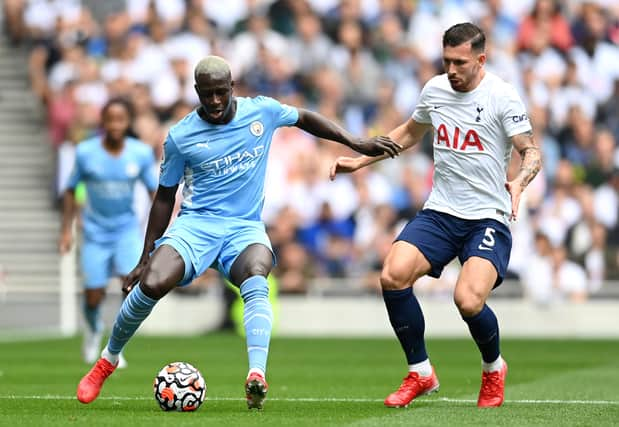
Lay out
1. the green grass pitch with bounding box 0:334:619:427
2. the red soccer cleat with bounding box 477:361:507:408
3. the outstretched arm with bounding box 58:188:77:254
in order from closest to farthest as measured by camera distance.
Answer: the green grass pitch with bounding box 0:334:619:427, the red soccer cleat with bounding box 477:361:507:408, the outstretched arm with bounding box 58:188:77:254

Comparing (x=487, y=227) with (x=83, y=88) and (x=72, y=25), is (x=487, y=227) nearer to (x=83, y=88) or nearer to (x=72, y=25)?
(x=83, y=88)

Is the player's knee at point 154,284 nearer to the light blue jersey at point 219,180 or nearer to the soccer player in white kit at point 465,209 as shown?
the light blue jersey at point 219,180

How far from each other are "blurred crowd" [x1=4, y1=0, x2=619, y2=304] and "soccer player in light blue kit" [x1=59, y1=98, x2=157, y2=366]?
20.7 feet

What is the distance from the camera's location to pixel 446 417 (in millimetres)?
9672

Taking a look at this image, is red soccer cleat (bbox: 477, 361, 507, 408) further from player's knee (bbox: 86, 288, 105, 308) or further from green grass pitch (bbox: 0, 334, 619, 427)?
player's knee (bbox: 86, 288, 105, 308)

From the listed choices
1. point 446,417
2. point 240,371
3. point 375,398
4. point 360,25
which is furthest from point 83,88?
point 446,417

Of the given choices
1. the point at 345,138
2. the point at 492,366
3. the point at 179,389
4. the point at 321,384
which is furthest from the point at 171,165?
the point at 321,384

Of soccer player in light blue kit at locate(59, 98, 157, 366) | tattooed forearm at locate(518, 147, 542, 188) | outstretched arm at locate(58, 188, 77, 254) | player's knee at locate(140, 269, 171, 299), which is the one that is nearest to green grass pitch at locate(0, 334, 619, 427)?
player's knee at locate(140, 269, 171, 299)

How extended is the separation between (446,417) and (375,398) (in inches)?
81.1

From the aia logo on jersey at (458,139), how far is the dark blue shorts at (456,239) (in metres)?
0.49

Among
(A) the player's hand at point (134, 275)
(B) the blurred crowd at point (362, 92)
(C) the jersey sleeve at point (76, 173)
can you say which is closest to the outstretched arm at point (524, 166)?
(A) the player's hand at point (134, 275)

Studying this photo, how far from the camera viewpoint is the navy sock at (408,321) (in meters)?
10.6

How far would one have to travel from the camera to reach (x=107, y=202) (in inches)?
624

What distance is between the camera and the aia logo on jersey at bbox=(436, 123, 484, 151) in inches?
413
